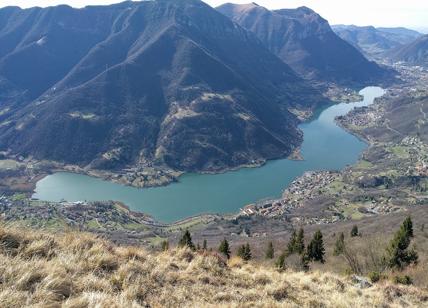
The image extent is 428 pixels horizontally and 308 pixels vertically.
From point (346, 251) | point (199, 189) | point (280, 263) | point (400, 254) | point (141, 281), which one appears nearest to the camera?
point (141, 281)

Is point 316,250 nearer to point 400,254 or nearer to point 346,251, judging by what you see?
point 400,254

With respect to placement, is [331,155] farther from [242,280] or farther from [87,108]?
[242,280]

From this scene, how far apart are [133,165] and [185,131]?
29659mm

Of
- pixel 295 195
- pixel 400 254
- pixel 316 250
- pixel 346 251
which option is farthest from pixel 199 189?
pixel 346 251

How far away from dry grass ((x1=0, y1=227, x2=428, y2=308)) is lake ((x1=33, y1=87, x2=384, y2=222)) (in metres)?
Answer: 107

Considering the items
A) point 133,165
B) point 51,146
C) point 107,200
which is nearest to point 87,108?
point 51,146

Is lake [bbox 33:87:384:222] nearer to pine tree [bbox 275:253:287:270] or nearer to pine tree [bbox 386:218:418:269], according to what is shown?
pine tree [bbox 386:218:418:269]

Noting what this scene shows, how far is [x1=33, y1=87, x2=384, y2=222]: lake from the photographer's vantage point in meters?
128

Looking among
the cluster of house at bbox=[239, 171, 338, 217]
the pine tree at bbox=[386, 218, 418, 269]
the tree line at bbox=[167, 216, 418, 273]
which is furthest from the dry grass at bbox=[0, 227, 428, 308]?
the cluster of house at bbox=[239, 171, 338, 217]

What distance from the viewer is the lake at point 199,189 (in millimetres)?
127963

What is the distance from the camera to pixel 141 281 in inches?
360

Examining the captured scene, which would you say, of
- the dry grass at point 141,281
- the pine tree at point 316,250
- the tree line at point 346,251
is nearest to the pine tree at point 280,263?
the tree line at point 346,251

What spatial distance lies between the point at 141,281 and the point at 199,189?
135 meters

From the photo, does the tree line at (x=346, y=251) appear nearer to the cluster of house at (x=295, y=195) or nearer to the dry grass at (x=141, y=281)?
the dry grass at (x=141, y=281)
